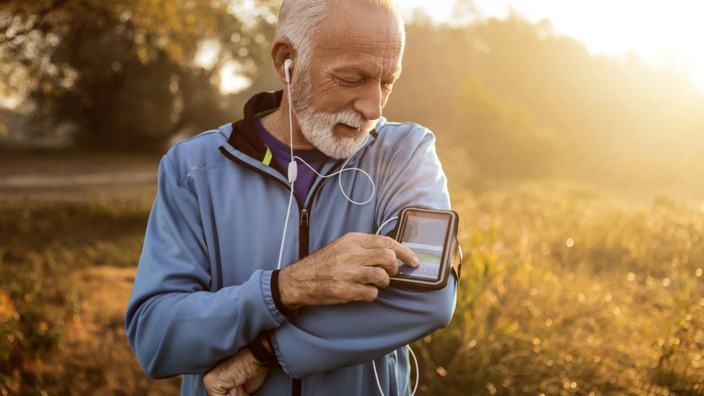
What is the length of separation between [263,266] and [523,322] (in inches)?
118

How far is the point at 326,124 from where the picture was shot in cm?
172

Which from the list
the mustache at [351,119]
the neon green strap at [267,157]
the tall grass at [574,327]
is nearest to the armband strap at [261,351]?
the neon green strap at [267,157]

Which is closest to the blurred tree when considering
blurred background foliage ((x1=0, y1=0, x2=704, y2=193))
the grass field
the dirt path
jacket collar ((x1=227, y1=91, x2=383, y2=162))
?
blurred background foliage ((x1=0, y1=0, x2=704, y2=193))

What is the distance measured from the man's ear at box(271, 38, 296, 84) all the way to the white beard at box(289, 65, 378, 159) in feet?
0.27

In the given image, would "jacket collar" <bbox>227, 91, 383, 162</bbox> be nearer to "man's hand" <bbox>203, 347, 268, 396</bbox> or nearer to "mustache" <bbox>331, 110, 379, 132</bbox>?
"mustache" <bbox>331, 110, 379, 132</bbox>

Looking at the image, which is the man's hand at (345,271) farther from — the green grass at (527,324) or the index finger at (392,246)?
the green grass at (527,324)

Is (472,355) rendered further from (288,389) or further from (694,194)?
(694,194)

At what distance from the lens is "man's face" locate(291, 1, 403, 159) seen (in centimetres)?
158

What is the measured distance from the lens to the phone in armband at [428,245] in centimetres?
140

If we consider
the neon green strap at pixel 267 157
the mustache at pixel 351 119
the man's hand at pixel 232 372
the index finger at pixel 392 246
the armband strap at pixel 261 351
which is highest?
the mustache at pixel 351 119

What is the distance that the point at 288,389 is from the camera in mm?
1607

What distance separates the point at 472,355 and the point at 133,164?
73.5 feet

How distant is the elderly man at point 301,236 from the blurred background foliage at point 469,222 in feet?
7.05

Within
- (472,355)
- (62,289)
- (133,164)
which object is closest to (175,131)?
(133,164)
